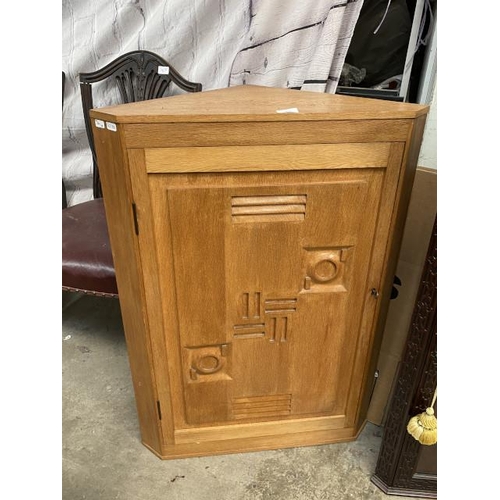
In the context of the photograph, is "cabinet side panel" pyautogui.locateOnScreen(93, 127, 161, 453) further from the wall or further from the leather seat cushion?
the wall

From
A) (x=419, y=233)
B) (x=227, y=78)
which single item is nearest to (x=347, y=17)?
(x=227, y=78)

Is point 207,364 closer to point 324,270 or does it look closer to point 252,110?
A: point 324,270

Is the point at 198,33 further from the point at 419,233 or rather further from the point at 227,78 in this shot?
the point at 419,233

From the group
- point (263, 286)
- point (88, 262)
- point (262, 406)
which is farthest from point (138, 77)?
point (262, 406)

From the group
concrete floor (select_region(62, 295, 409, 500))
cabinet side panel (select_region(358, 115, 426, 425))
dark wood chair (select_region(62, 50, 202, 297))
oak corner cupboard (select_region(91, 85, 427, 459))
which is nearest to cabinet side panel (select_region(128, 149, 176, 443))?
oak corner cupboard (select_region(91, 85, 427, 459))

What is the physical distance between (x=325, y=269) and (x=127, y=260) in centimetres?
43

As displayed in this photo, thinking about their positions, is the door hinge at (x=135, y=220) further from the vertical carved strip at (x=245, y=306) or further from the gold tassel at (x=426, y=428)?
the gold tassel at (x=426, y=428)

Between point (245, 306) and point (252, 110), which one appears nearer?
point (252, 110)

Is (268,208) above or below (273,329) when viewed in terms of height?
above

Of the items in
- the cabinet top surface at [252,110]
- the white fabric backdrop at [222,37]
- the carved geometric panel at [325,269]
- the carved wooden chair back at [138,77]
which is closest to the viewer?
the cabinet top surface at [252,110]

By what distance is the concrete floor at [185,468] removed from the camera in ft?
3.37

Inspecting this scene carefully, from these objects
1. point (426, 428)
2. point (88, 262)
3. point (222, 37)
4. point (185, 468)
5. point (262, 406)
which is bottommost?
point (185, 468)

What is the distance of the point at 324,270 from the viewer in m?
0.89

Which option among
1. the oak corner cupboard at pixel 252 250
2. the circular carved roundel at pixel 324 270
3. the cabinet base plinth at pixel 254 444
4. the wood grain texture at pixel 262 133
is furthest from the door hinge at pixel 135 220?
the cabinet base plinth at pixel 254 444
